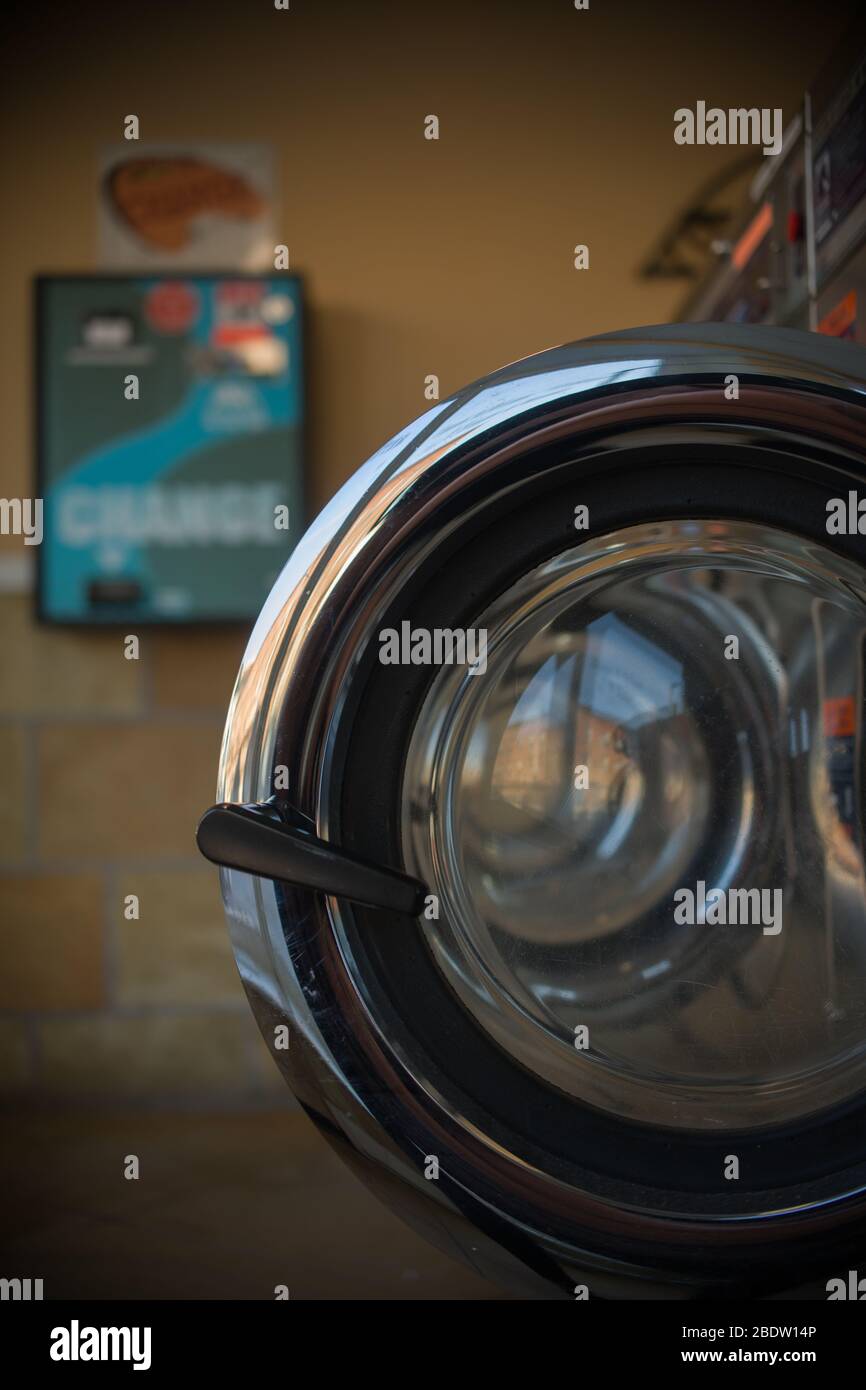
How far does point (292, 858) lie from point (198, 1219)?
913mm

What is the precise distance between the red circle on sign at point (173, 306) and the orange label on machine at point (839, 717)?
147 centimetres

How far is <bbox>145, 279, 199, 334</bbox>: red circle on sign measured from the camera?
1.98 meters

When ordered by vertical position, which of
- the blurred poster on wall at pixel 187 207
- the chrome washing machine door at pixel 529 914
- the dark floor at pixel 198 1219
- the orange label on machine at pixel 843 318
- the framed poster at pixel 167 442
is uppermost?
the blurred poster on wall at pixel 187 207

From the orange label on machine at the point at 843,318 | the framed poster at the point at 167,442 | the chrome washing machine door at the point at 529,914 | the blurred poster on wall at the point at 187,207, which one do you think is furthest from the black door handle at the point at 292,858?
the blurred poster on wall at the point at 187,207

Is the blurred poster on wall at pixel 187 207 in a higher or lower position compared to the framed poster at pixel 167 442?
higher

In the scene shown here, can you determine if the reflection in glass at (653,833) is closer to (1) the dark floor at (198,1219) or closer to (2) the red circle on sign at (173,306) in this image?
(1) the dark floor at (198,1219)

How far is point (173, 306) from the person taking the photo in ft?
6.52

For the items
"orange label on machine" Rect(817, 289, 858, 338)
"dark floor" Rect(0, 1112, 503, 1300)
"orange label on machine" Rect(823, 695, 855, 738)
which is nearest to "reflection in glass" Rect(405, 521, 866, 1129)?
"orange label on machine" Rect(823, 695, 855, 738)

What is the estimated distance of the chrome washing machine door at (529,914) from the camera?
635 mm

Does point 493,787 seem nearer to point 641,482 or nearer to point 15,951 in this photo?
point 641,482

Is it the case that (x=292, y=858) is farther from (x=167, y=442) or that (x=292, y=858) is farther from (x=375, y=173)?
(x=375, y=173)

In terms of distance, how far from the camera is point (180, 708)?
6.49ft

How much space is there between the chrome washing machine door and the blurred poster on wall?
155 cm
